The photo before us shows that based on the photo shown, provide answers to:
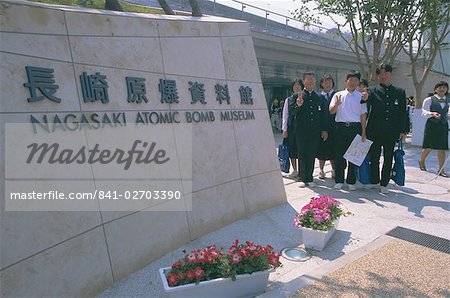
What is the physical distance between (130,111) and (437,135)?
19.3ft

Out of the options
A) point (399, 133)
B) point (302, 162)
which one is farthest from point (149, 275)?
point (399, 133)

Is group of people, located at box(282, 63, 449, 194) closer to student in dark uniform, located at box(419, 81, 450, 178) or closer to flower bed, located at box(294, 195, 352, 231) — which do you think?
student in dark uniform, located at box(419, 81, 450, 178)

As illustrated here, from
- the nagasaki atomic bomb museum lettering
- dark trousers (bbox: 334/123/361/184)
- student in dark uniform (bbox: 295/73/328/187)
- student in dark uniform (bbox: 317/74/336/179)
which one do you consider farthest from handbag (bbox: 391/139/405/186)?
the nagasaki atomic bomb museum lettering

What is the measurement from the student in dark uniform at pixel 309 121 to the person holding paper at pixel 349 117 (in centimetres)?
24

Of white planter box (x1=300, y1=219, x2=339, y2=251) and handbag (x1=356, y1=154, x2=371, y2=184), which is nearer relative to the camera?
white planter box (x1=300, y1=219, x2=339, y2=251)

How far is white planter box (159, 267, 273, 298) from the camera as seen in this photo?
2.54 metres

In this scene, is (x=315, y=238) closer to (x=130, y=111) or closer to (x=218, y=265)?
(x=218, y=265)

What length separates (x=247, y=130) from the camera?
4.67 m

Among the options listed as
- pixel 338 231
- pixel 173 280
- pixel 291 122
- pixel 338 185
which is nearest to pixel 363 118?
pixel 338 185

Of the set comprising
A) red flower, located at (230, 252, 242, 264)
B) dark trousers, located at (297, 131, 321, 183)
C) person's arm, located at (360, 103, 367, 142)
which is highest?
person's arm, located at (360, 103, 367, 142)

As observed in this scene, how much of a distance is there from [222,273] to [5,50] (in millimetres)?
2244

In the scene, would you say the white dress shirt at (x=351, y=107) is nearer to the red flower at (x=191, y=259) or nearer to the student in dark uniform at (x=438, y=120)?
the student in dark uniform at (x=438, y=120)

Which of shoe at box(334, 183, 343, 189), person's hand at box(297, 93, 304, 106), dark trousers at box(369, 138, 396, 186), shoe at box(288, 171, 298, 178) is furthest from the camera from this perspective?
shoe at box(288, 171, 298, 178)

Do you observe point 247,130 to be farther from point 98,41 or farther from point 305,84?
point 98,41
